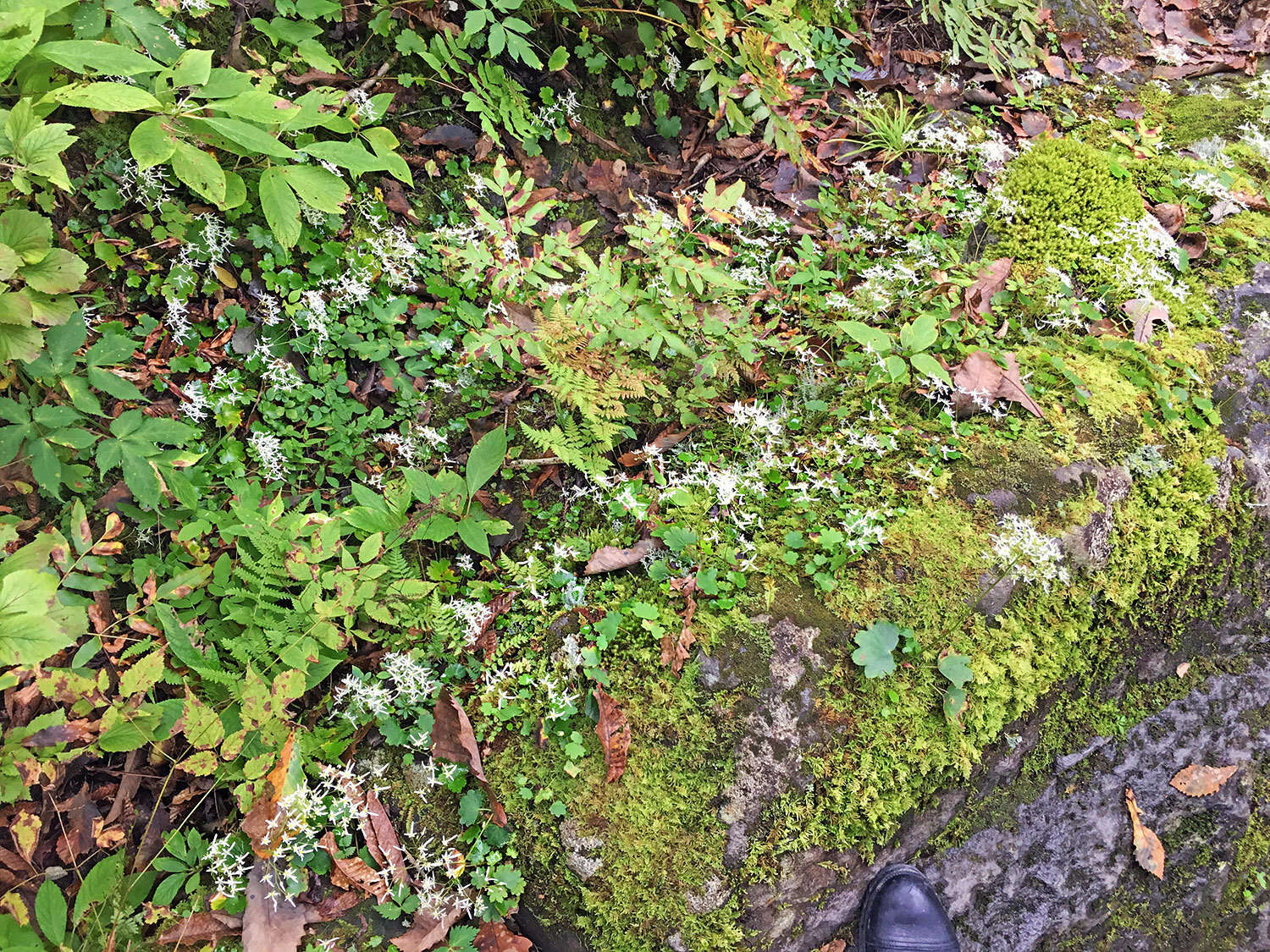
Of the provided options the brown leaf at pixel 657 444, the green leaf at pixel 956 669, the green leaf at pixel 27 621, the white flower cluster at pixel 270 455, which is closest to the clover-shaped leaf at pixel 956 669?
the green leaf at pixel 956 669

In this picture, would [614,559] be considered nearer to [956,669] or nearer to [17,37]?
[956,669]

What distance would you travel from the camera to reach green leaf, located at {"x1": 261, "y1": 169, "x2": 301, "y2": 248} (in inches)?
110

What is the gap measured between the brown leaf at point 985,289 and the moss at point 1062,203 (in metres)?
0.23

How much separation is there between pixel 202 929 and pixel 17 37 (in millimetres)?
3120

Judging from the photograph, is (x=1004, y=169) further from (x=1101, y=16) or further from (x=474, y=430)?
(x=474, y=430)

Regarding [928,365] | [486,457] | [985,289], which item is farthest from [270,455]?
[985,289]

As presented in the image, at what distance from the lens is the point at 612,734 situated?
2711 mm

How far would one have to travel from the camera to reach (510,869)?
2582 millimetres

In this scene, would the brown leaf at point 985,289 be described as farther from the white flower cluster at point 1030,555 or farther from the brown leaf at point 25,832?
the brown leaf at point 25,832

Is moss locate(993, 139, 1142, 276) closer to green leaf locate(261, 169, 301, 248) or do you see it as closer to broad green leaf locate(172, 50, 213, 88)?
green leaf locate(261, 169, 301, 248)

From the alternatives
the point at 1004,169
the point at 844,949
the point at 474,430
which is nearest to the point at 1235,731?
the point at 844,949

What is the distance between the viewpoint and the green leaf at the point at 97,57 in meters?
2.36

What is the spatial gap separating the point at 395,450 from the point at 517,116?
6.61ft

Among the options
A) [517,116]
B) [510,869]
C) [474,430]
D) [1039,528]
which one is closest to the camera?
[510,869]
